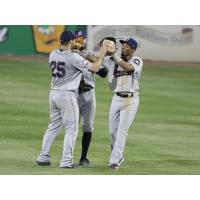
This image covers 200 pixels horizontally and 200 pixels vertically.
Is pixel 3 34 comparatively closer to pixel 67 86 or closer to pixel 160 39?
pixel 160 39

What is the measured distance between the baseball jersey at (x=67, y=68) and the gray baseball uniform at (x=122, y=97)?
0.53 m

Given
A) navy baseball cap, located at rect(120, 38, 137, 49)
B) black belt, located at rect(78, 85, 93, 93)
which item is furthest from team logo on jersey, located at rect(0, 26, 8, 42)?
navy baseball cap, located at rect(120, 38, 137, 49)

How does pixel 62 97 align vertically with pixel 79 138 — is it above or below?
above

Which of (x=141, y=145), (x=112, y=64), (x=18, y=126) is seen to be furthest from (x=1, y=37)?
(x=112, y=64)

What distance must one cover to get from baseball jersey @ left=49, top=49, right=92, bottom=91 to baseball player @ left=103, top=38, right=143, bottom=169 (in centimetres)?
50

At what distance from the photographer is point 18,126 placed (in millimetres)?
17266

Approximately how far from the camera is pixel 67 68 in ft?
38.3

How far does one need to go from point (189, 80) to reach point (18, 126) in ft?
38.0

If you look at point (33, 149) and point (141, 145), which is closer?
point (33, 149)

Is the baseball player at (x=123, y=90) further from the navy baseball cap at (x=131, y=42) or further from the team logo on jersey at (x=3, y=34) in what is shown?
the team logo on jersey at (x=3, y=34)

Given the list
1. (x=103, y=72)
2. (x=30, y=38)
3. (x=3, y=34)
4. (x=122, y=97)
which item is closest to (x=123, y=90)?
(x=122, y=97)

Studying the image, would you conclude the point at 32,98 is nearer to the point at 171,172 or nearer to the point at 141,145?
the point at 141,145

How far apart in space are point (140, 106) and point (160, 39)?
325 inches

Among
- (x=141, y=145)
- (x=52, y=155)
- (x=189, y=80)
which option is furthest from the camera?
(x=189, y=80)
